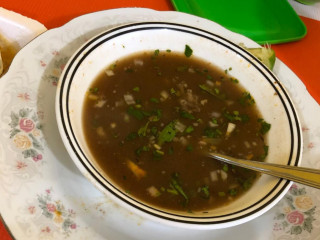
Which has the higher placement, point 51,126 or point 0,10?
point 0,10

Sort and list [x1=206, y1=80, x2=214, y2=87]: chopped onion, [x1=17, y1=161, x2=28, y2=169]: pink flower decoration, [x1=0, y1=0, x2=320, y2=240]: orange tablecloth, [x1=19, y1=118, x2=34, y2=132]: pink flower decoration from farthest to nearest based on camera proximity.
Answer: [x1=0, y1=0, x2=320, y2=240]: orange tablecloth < [x1=206, y1=80, x2=214, y2=87]: chopped onion < [x1=19, y1=118, x2=34, y2=132]: pink flower decoration < [x1=17, y1=161, x2=28, y2=169]: pink flower decoration

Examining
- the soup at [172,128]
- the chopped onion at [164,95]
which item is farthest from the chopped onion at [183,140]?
the chopped onion at [164,95]

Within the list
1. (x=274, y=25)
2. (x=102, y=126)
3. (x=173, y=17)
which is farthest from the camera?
(x=274, y=25)

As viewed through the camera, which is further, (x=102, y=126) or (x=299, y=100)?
(x=299, y=100)

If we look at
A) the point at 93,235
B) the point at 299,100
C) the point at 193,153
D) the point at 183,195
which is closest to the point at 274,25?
the point at 299,100

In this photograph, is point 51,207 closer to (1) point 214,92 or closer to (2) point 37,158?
(2) point 37,158

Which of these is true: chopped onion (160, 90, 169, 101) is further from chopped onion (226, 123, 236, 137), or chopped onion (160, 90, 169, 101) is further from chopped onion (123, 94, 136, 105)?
chopped onion (226, 123, 236, 137)

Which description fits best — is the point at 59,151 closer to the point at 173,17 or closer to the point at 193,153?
the point at 193,153

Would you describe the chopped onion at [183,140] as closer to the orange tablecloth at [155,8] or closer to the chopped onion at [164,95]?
the chopped onion at [164,95]

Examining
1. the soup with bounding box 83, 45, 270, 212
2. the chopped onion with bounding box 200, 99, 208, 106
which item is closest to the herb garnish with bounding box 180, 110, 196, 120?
the soup with bounding box 83, 45, 270, 212
